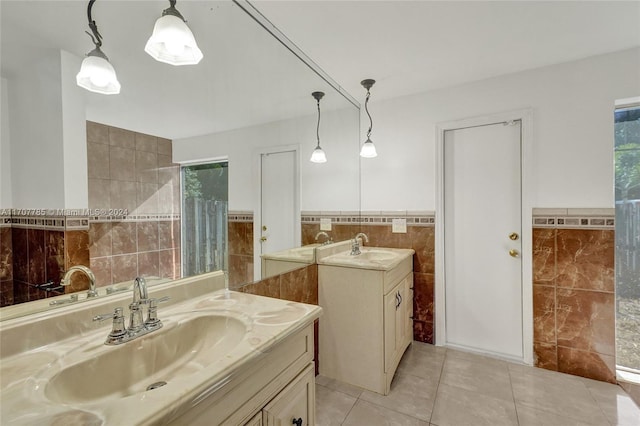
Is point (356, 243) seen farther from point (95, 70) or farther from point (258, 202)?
point (95, 70)

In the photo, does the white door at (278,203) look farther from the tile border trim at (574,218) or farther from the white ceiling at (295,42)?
the tile border trim at (574,218)

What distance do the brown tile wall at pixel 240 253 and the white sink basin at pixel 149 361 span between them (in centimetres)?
42

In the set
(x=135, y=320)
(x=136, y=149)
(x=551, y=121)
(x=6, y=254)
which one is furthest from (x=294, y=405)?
(x=551, y=121)

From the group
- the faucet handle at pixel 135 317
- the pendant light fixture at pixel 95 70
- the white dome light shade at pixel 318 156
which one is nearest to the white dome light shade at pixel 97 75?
the pendant light fixture at pixel 95 70

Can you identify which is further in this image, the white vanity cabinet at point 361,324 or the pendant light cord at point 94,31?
the white vanity cabinet at point 361,324

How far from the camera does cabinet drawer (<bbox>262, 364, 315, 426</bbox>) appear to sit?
837mm

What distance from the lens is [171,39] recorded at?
1.01 m

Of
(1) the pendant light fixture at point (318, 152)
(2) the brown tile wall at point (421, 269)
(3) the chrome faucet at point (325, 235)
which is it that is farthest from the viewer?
(2) the brown tile wall at point (421, 269)

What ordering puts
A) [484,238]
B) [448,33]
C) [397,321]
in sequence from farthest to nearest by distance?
[484,238], [397,321], [448,33]

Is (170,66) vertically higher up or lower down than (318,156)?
higher up

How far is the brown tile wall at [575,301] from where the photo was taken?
1888 mm

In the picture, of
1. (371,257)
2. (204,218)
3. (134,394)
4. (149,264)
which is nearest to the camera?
(134,394)

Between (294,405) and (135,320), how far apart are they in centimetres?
59

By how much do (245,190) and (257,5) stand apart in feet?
3.20
